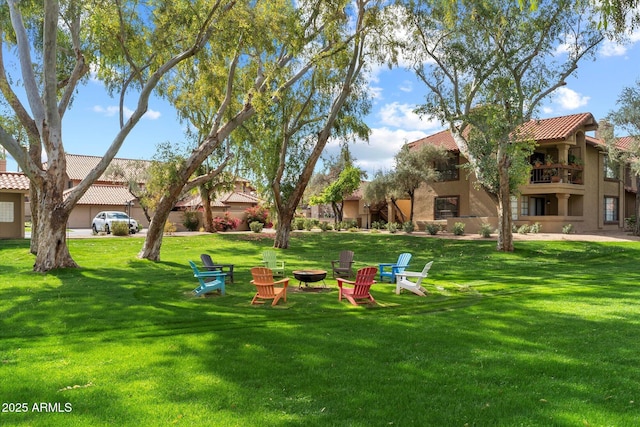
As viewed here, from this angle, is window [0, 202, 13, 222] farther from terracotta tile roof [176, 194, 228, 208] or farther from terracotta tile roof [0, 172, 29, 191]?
terracotta tile roof [176, 194, 228, 208]

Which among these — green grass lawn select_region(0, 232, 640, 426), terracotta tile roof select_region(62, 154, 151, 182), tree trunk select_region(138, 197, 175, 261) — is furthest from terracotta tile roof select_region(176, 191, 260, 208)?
green grass lawn select_region(0, 232, 640, 426)

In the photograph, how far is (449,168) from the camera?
36.7 metres

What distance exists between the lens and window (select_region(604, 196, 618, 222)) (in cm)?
3619

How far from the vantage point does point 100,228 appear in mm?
36625

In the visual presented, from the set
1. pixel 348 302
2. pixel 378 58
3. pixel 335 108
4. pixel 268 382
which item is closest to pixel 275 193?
pixel 335 108

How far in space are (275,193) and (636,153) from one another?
2230 cm

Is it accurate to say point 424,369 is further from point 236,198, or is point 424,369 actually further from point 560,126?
point 236,198

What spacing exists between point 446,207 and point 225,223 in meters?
18.3

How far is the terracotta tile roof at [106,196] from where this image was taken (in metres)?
48.4

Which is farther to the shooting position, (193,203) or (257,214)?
(193,203)

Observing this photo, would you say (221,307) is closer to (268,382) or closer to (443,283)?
(268,382)

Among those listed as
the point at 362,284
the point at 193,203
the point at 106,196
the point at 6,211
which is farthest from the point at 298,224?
the point at 362,284

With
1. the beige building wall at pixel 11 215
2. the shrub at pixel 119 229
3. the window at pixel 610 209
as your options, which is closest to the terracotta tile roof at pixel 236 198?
the shrub at pixel 119 229

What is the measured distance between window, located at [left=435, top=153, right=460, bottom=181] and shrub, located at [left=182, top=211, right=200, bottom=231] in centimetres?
2038
